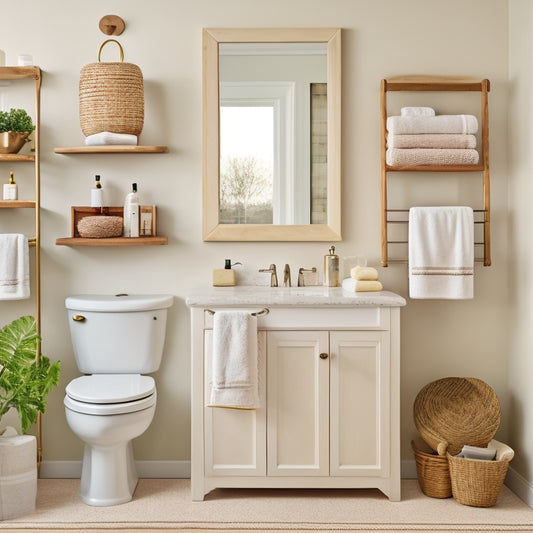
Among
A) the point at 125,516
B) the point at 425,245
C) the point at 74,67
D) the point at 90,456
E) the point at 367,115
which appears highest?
the point at 74,67

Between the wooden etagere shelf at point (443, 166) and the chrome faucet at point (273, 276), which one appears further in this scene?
the chrome faucet at point (273, 276)

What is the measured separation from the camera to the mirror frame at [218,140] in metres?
3.00

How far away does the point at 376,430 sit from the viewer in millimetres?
2689

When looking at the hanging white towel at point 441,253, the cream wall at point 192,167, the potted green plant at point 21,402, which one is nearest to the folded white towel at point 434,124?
the cream wall at point 192,167

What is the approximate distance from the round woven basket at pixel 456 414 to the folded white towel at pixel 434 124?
→ 1.11 m

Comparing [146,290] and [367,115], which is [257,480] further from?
[367,115]

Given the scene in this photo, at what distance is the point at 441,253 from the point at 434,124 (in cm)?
57

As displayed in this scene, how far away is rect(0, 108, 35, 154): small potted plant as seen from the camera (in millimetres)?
2914

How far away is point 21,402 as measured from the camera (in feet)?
8.68

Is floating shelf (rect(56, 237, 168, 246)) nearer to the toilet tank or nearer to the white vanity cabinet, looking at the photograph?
the toilet tank

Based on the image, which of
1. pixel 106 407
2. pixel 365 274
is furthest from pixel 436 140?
pixel 106 407

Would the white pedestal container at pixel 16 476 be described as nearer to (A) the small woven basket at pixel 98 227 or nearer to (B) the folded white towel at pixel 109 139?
(A) the small woven basket at pixel 98 227

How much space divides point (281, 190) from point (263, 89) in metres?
0.47

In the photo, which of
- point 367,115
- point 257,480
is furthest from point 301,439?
point 367,115
